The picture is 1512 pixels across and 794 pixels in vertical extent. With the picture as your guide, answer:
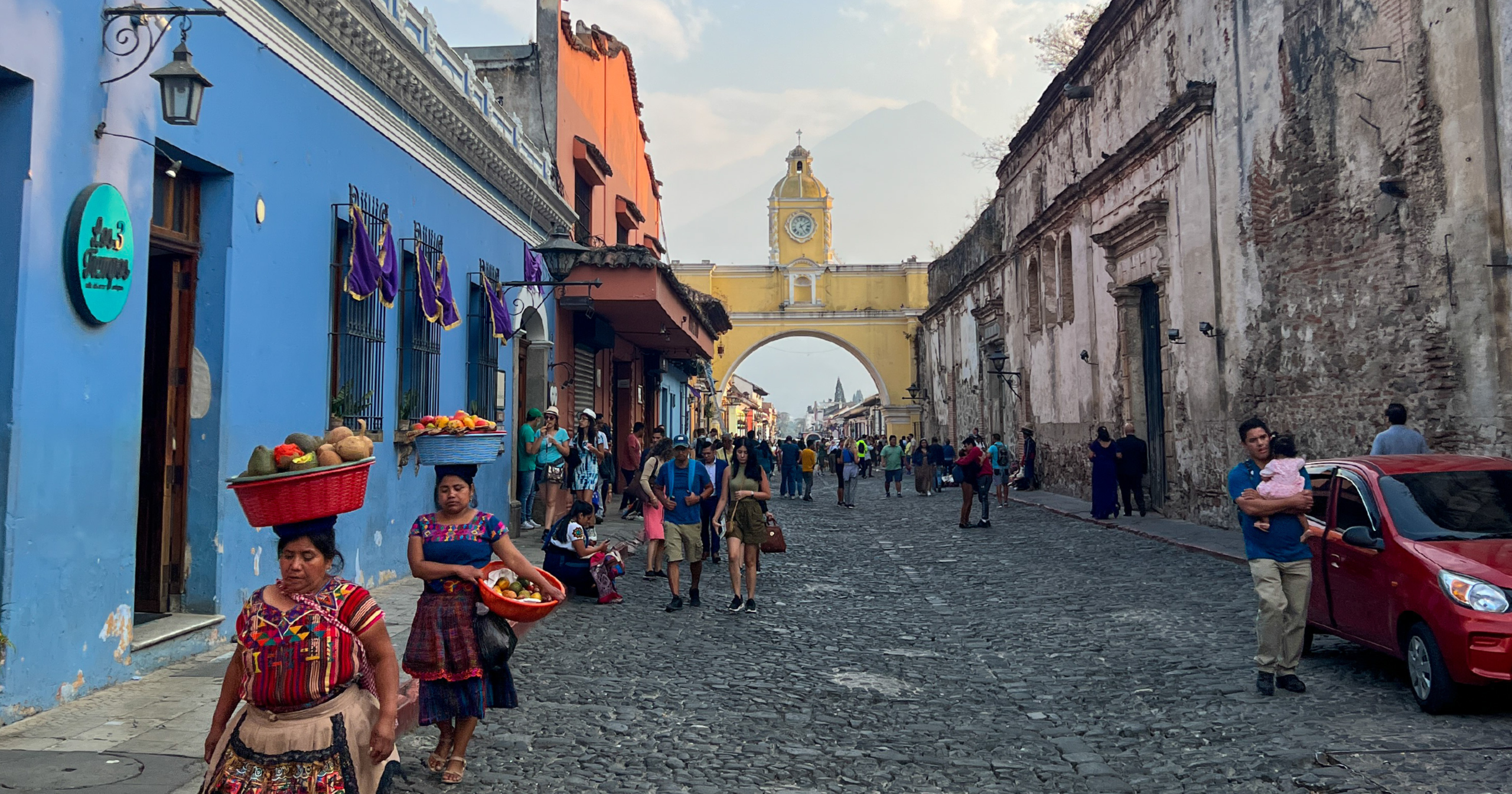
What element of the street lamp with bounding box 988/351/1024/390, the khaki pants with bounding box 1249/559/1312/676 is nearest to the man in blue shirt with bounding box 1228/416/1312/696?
the khaki pants with bounding box 1249/559/1312/676

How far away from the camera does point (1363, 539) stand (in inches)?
219

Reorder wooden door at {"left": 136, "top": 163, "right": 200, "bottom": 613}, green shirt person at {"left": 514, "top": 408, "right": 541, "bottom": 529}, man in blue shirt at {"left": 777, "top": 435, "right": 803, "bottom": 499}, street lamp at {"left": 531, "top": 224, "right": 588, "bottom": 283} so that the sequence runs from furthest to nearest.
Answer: man in blue shirt at {"left": 777, "top": 435, "right": 803, "bottom": 499}
green shirt person at {"left": 514, "top": 408, "right": 541, "bottom": 529}
street lamp at {"left": 531, "top": 224, "right": 588, "bottom": 283}
wooden door at {"left": 136, "top": 163, "right": 200, "bottom": 613}

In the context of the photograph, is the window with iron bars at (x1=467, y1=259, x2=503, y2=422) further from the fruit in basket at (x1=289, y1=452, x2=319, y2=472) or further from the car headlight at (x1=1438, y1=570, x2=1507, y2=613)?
the car headlight at (x1=1438, y1=570, x2=1507, y2=613)

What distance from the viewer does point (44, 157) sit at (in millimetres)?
4926

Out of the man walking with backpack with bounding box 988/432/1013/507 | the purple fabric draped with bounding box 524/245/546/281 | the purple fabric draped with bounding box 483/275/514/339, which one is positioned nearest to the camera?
the purple fabric draped with bounding box 483/275/514/339

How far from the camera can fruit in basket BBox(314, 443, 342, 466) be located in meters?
2.97

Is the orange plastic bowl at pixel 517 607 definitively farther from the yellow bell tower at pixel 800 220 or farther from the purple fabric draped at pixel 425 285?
the yellow bell tower at pixel 800 220

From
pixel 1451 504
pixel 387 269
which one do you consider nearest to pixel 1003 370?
pixel 387 269

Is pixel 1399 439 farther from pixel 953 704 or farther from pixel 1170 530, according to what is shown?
pixel 953 704

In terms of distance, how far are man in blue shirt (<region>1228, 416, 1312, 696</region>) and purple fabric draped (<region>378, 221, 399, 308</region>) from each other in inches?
271

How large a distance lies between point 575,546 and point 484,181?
5.52m

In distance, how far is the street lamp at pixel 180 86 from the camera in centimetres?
532

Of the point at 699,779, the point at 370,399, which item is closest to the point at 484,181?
the point at 370,399

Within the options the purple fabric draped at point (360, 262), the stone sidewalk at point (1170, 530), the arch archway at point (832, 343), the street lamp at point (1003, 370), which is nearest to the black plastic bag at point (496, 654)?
the purple fabric draped at point (360, 262)
